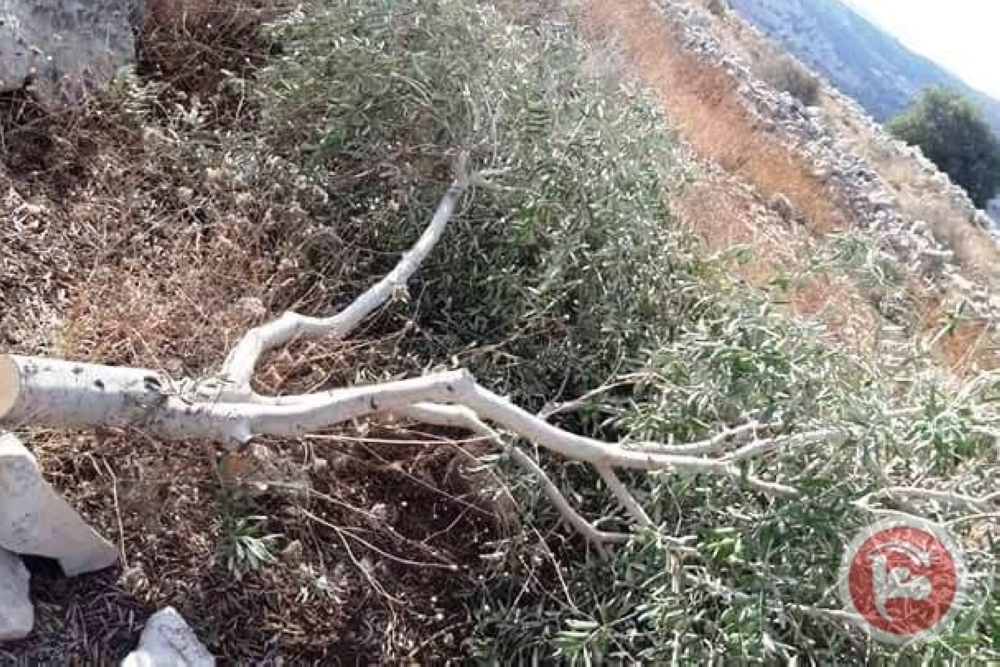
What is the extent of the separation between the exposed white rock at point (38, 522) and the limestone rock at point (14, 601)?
29 mm

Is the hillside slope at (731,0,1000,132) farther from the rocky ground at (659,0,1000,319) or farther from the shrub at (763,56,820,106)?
the rocky ground at (659,0,1000,319)

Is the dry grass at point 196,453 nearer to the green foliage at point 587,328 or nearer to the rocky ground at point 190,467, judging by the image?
the rocky ground at point 190,467

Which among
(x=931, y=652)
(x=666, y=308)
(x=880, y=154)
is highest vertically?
(x=931, y=652)

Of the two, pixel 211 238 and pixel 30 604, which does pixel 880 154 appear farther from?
pixel 30 604

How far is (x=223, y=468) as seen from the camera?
1.94 metres

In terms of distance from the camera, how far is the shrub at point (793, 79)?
554 inches

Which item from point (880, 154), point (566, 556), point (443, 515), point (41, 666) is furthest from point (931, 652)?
point (880, 154)

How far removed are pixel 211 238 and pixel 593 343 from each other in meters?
1.05

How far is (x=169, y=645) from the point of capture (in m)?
1.69

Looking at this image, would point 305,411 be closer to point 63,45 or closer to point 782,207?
point 63,45

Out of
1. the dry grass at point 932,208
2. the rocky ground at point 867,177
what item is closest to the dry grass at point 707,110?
the rocky ground at point 867,177

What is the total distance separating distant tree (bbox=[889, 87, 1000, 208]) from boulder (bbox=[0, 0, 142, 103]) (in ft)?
83.2

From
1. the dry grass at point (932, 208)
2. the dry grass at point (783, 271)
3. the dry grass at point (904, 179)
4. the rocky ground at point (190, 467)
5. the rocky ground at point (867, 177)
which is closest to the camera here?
the rocky ground at point (190, 467)
